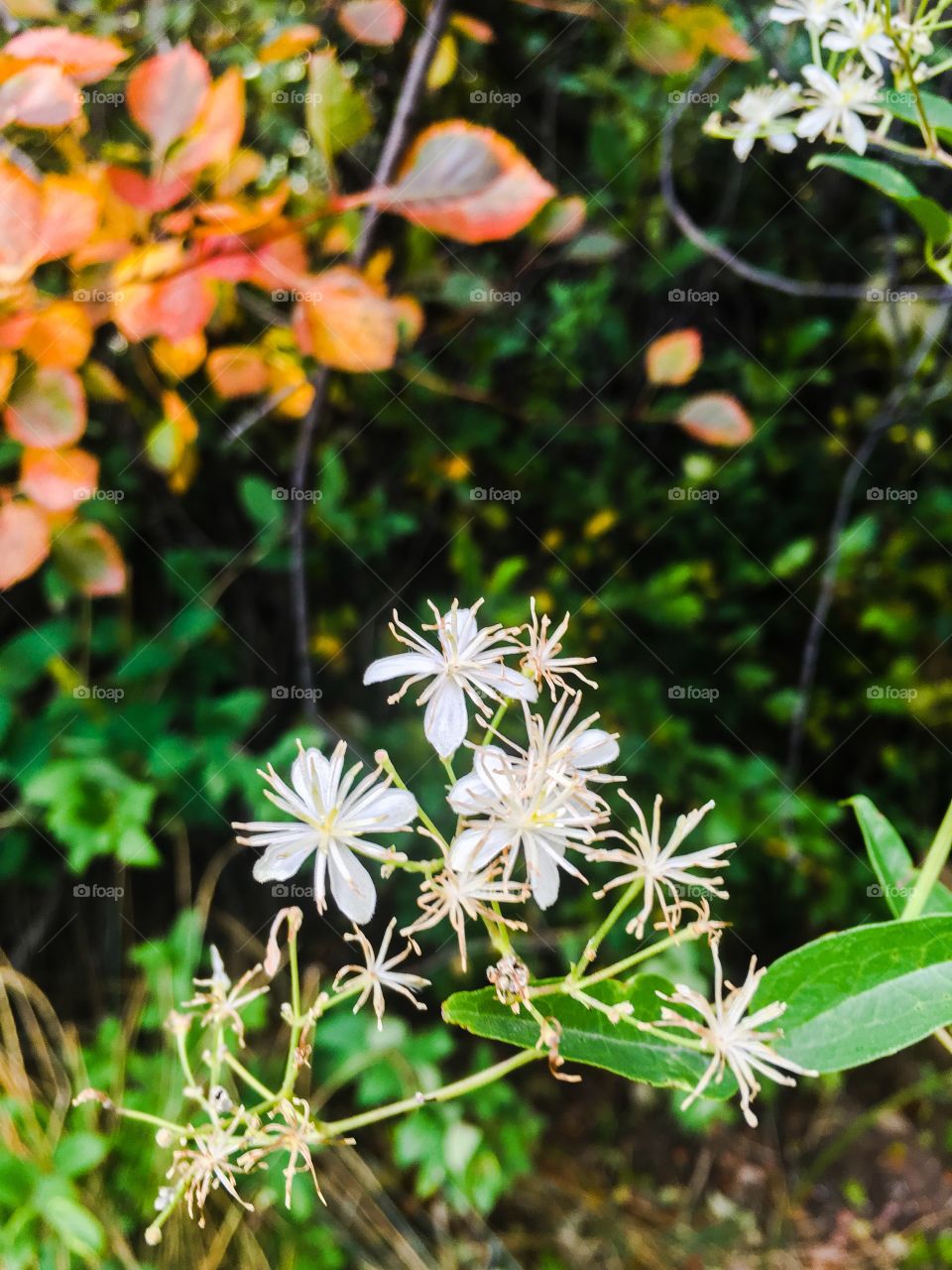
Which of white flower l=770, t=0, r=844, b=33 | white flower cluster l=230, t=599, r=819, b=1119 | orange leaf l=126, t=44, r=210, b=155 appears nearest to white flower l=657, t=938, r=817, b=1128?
white flower cluster l=230, t=599, r=819, b=1119

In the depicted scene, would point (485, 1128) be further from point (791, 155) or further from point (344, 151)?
point (791, 155)

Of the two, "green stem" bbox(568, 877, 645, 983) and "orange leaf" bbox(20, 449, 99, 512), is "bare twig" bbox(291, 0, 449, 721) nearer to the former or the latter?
"orange leaf" bbox(20, 449, 99, 512)

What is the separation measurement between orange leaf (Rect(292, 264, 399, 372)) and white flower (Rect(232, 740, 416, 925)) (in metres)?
0.51

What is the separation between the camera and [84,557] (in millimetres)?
910

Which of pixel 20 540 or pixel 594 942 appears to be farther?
pixel 20 540

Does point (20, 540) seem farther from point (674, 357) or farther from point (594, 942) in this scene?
point (674, 357)

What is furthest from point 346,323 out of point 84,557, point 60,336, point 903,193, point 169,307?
point 903,193

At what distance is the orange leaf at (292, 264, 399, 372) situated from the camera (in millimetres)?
821

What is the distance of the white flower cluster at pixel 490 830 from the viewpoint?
1.22 ft

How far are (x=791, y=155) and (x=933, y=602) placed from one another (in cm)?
71

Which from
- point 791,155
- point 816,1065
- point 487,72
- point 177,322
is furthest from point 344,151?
point 816,1065

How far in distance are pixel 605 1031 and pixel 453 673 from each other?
0.59 ft

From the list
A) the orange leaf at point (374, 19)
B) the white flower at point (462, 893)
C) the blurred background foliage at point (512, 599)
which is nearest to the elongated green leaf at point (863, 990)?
the white flower at point (462, 893)

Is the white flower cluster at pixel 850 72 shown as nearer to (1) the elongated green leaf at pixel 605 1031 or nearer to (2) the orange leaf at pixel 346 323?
(2) the orange leaf at pixel 346 323
